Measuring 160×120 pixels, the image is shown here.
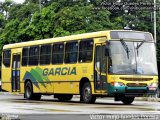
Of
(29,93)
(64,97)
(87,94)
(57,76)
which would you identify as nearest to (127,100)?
(87,94)

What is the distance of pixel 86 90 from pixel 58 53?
3591 mm

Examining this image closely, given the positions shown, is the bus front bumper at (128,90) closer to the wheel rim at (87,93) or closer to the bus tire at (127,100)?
the wheel rim at (87,93)

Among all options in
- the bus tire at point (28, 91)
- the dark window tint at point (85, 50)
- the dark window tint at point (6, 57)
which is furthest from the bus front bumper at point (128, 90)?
the dark window tint at point (6, 57)

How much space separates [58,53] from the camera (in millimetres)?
27656

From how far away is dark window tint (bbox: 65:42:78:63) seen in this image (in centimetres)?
2611

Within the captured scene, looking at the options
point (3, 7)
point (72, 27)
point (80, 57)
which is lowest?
point (80, 57)

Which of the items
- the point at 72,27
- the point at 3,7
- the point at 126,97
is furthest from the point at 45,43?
the point at 3,7

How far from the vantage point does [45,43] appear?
29.0 m

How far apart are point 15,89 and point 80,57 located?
22.9 ft

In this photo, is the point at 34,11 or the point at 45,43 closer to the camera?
the point at 45,43

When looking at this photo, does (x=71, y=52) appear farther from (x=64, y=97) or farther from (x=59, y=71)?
(x=64, y=97)

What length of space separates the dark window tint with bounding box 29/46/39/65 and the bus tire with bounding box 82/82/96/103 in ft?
17.5

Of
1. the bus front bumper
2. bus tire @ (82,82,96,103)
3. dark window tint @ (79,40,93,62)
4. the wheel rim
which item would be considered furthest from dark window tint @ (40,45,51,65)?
the bus front bumper

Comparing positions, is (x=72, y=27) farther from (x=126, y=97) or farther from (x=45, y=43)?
(x=126, y=97)
